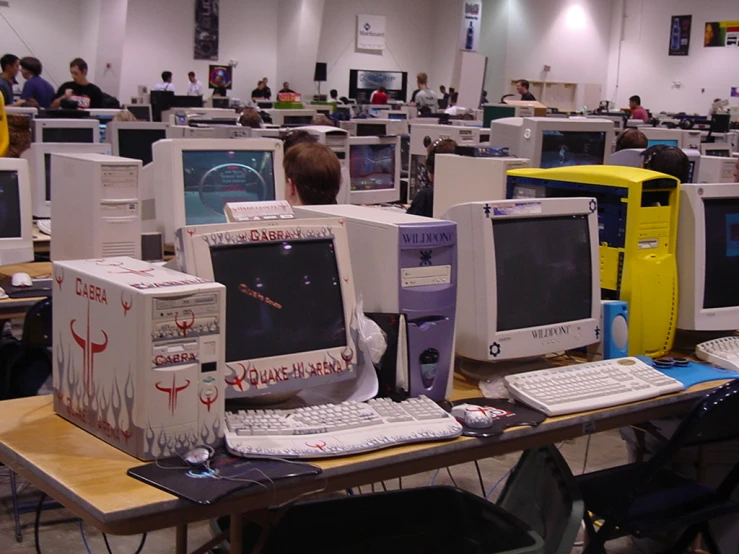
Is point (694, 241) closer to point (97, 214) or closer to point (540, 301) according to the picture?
point (540, 301)

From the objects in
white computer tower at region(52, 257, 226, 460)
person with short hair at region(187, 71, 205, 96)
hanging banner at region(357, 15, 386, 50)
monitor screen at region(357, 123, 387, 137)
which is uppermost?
hanging banner at region(357, 15, 386, 50)

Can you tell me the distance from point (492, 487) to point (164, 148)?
1788 millimetres

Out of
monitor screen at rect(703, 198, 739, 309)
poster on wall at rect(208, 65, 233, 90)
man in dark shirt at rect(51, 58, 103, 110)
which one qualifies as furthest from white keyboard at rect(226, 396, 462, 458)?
poster on wall at rect(208, 65, 233, 90)

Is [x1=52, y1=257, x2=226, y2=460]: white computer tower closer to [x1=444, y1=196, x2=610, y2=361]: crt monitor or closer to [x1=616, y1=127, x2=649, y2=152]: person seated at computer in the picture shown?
[x1=444, y1=196, x2=610, y2=361]: crt monitor

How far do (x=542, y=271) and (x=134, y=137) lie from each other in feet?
11.1

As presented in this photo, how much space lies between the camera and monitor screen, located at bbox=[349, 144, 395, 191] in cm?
592

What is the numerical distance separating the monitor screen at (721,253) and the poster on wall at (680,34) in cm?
1723

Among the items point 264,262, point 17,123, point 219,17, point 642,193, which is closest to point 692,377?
point 642,193

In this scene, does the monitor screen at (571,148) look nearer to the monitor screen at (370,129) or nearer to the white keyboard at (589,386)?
the white keyboard at (589,386)

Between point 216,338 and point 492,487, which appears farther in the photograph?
point 492,487

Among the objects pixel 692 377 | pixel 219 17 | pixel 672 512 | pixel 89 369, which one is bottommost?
pixel 672 512

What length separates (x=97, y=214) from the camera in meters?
3.22

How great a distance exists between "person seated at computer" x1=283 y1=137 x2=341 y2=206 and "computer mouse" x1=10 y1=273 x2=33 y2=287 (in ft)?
3.38

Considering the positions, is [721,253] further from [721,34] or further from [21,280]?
[721,34]
